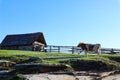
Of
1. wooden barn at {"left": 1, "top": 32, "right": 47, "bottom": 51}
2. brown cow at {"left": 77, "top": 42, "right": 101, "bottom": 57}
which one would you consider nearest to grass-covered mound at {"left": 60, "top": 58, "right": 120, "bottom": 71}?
brown cow at {"left": 77, "top": 42, "right": 101, "bottom": 57}

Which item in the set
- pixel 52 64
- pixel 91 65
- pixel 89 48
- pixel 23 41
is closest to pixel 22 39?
pixel 23 41

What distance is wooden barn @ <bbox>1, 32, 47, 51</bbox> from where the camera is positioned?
54.3m

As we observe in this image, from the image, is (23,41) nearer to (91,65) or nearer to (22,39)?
(22,39)

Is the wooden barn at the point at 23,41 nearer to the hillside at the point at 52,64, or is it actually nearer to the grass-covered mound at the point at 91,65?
the hillside at the point at 52,64

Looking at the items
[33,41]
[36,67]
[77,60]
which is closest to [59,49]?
[33,41]

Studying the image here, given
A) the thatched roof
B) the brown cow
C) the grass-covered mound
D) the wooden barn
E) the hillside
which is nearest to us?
the hillside

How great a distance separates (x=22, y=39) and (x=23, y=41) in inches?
26.9

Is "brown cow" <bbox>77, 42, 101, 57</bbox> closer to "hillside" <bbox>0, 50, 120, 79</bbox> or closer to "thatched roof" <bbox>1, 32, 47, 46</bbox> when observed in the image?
"hillside" <bbox>0, 50, 120, 79</bbox>

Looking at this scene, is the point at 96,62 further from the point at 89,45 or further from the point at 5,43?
→ the point at 5,43

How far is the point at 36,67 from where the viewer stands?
2389 centimetres

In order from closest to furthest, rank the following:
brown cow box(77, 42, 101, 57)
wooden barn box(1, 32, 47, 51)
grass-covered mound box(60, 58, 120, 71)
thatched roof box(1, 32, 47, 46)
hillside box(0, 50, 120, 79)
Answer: hillside box(0, 50, 120, 79)
grass-covered mound box(60, 58, 120, 71)
brown cow box(77, 42, 101, 57)
wooden barn box(1, 32, 47, 51)
thatched roof box(1, 32, 47, 46)

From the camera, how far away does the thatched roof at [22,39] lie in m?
54.8

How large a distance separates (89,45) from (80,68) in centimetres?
1046

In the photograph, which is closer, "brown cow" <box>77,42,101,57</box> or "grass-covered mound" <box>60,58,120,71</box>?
"grass-covered mound" <box>60,58,120,71</box>
